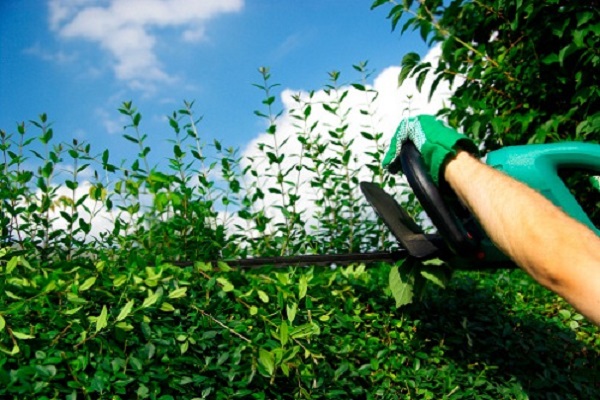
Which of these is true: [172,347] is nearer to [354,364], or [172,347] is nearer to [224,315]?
[224,315]

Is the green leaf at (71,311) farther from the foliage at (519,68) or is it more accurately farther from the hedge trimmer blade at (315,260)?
the foliage at (519,68)

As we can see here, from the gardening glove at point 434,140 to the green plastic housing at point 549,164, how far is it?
28cm

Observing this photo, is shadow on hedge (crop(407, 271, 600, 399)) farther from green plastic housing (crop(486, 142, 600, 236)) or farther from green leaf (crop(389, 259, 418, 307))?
green plastic housing (crop(486, 142, 600, 236))

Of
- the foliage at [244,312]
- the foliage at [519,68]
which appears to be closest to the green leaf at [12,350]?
the foliage at [244,312]

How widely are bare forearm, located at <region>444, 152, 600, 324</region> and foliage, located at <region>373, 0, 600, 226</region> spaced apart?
2.71 m

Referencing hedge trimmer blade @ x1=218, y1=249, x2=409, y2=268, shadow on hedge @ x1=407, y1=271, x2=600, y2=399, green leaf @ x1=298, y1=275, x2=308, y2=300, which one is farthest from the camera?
shadow on hedge @ x1=407, y1=271, x2=600, y2=399

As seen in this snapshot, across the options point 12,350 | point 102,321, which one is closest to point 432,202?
point 102,321

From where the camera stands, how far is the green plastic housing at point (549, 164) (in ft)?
6.79

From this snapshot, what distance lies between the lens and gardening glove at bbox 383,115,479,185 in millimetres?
1824

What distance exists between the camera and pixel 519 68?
4.32 m

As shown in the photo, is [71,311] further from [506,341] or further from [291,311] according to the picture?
[506,341]

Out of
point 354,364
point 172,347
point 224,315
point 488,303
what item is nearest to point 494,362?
point 488,303

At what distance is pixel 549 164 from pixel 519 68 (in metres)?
2.37

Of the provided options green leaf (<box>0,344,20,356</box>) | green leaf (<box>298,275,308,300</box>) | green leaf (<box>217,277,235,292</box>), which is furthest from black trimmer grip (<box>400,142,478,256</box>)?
green leaf (<box>0,344,20,356</box>)
